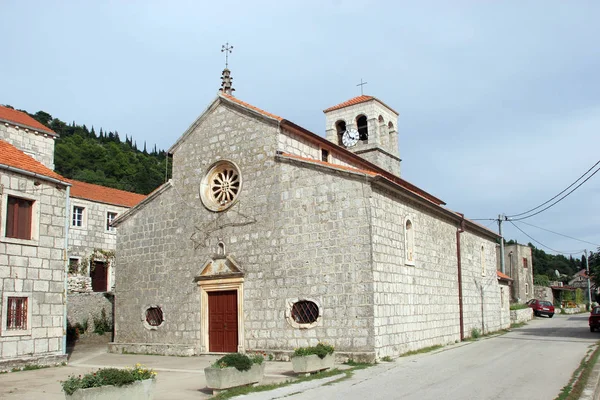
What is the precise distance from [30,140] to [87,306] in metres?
8.73

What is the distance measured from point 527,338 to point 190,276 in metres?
14.7

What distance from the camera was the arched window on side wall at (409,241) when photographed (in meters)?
18.3

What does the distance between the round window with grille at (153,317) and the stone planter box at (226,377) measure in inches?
376

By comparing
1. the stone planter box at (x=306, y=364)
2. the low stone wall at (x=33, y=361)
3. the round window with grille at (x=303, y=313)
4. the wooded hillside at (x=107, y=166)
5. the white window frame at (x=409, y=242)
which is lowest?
the low stone wall at (x=33, y=361)

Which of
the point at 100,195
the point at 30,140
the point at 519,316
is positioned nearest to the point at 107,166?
the point at 100,195

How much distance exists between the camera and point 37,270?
641 inches

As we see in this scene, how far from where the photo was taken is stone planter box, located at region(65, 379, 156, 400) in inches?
313

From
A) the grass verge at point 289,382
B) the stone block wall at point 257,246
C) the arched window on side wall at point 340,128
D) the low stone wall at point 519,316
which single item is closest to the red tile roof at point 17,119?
the stone block wall at point 257,246

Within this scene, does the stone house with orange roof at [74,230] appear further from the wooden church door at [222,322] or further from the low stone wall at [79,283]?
the wooden church door at [222,322]

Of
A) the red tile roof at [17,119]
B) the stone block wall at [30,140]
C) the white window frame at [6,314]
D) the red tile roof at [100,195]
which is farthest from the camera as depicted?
the red tile roof at [100,195]

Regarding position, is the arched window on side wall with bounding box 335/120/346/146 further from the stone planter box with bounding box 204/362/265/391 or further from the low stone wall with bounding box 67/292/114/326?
the stone planter box with bounding box 204/362/265/391

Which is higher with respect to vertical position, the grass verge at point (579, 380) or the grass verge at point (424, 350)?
the grass verge at point (579, 380)

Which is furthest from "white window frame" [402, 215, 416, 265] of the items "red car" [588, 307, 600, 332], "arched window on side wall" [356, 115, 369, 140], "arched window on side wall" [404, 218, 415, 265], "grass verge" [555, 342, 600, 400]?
"red car" [588, 307, 600, 332]

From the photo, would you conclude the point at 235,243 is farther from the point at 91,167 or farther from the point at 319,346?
the point at 91,167
